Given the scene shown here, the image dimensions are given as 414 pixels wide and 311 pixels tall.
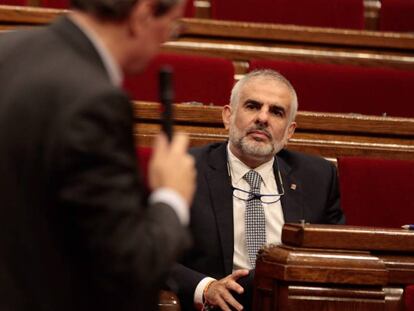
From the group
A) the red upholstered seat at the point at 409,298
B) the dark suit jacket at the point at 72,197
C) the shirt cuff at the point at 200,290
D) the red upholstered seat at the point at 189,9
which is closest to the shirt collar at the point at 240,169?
the shirt cuff at the point at 200,290

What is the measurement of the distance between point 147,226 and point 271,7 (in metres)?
0.92

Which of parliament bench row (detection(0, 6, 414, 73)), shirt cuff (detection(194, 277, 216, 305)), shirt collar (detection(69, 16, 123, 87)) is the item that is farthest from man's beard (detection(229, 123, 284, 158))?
shirt collar (detection(69, 16, 123, 87))

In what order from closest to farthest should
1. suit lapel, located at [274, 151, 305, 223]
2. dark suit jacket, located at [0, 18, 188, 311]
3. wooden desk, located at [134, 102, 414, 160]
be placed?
dark suit jacket, located at [0, 18, 188, 311] < suit lapel, located at [274, 151, 305, 223] < wooden desk, located at [134, 102, 414, 160]

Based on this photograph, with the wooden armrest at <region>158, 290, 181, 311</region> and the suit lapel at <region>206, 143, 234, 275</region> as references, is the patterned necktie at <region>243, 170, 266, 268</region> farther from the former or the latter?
the wooden armrest at <region>158, 290, 181, 311</region>

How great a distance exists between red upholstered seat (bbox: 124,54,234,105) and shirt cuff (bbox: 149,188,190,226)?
67 centimetres

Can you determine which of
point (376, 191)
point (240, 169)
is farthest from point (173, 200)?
point (376, 191)

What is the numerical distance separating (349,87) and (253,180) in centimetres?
32

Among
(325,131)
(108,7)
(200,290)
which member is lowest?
(200,290)

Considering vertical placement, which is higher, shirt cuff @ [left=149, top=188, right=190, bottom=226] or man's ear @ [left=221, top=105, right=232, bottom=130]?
shirt cuff @ [left=149, top=188, right=190, bottom=226]

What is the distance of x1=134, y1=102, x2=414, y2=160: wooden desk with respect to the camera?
3.20ft

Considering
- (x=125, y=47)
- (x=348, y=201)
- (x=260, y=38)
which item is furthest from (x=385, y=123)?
→ (x=125, y=47)

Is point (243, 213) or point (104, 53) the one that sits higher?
point (104, 53)

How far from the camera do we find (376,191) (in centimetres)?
96

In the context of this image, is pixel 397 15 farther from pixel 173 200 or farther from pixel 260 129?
pixel 173 200
